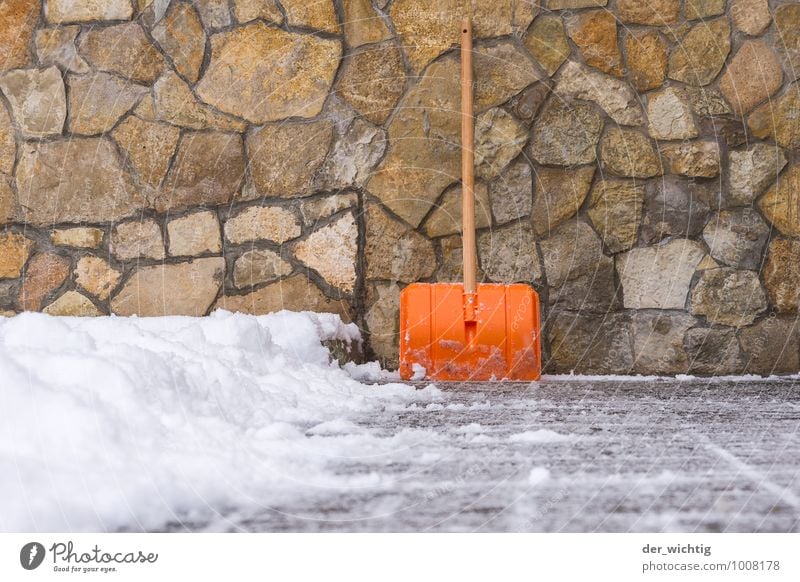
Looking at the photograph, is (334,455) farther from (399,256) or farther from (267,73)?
(267,73)

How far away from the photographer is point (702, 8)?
7.89ft

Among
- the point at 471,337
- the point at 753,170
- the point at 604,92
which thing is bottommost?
the point at 471,337

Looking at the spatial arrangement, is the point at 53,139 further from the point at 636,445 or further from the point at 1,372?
the point at 636,445

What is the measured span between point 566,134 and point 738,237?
0.64 m

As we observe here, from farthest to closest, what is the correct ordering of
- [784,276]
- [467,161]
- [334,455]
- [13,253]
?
[13,253], [784,276], [467,161], [334,455]

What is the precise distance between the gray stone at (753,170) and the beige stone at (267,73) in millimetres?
1359

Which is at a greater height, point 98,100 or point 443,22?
point 443,22

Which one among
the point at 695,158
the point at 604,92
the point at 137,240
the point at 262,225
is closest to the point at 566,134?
the point at 604,92

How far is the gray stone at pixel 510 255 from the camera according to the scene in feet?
7.94

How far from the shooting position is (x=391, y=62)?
8.10 ft

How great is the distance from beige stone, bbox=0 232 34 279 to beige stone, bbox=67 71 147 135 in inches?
16.7

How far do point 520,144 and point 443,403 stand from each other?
3.93ft

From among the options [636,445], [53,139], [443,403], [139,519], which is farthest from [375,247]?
[139,519]

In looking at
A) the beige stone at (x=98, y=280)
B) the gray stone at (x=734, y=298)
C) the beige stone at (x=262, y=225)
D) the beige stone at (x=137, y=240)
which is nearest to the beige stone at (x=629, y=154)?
the gray stone at (x=734, y=298)
